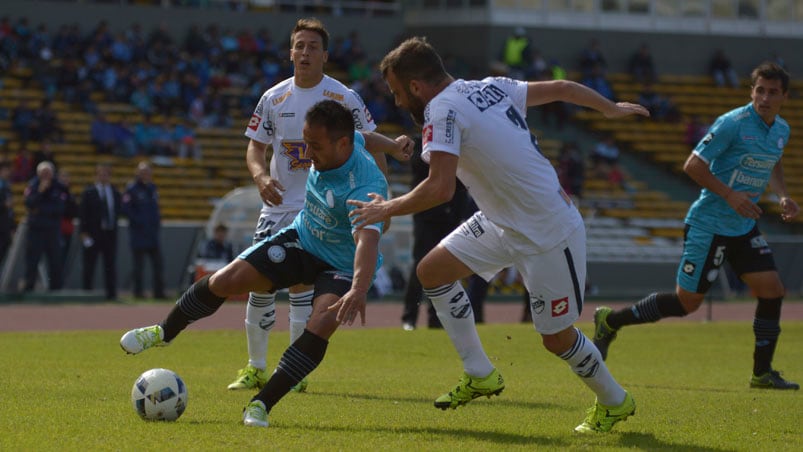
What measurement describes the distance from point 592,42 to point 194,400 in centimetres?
3114

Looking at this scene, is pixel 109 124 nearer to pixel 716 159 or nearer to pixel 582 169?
pixel 582 169

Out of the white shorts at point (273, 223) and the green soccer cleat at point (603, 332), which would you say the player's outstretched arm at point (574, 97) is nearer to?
the white shorts at point (273, 223)

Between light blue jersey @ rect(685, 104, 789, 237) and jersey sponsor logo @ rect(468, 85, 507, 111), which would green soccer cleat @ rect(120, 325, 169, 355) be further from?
light blue jersey @ rect(685, 104, 789, 237)

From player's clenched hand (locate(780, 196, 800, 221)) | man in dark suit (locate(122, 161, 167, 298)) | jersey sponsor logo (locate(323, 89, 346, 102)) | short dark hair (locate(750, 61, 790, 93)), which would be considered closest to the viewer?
jersey sponsor logo (locate(323, 89, 346, 102))

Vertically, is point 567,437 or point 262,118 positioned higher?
point 262,118

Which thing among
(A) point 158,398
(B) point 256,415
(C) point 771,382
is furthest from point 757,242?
(A) point 158,398

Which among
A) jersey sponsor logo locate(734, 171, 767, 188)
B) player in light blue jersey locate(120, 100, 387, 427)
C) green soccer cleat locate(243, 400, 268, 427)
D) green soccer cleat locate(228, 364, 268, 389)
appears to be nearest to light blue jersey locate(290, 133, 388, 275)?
player in light blue jersey locate(120, 100, 387, 427)

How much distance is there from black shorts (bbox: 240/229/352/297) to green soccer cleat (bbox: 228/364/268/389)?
1.79 metres

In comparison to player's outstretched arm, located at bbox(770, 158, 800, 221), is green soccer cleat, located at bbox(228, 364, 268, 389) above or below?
below

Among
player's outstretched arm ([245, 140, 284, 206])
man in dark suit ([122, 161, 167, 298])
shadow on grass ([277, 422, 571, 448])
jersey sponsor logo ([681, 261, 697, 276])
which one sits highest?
player's outstretched arm ([245, 140, 284, 206])

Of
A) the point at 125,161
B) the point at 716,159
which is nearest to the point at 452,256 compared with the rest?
the point at 716,159

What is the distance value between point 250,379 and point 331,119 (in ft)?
9.48

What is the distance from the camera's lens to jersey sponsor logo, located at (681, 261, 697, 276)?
11.1 meters

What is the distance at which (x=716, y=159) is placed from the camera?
36.2 feet
